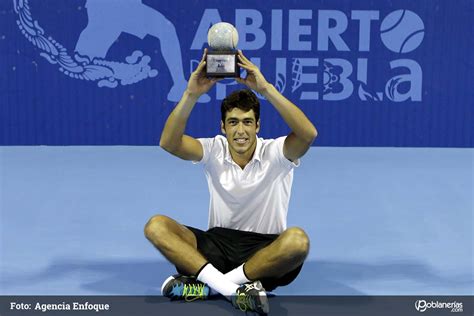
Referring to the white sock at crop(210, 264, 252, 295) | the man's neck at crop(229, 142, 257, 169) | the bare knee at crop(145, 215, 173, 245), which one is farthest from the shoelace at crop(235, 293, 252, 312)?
the man's neck at crop(229, 142, 257, 169)

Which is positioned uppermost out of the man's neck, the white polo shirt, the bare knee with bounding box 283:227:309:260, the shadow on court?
the man's neck

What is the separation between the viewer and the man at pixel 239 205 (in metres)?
4.79

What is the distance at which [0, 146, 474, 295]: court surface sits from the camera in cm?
541

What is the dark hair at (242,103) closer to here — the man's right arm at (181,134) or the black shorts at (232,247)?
the man's right arm at (181,134)

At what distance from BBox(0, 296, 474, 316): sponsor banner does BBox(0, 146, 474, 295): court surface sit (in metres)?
0.15

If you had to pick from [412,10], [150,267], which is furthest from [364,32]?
[150,267]

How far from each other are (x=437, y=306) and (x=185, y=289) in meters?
1.41

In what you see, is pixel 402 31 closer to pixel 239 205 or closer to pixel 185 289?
pixel 239 205

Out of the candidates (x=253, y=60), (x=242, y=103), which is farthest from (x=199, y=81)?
(x=253, y=60)

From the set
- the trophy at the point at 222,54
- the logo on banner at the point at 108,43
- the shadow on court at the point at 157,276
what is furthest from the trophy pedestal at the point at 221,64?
the logo on banner at the point at 108,43

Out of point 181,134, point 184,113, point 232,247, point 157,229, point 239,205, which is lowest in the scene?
point 232,247

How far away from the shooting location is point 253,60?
9.14 metres

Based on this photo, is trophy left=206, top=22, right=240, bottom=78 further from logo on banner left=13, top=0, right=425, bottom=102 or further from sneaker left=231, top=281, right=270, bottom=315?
logo on banner left=13, top=0, right=425, bottom=102

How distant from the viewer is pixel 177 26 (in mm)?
9133
